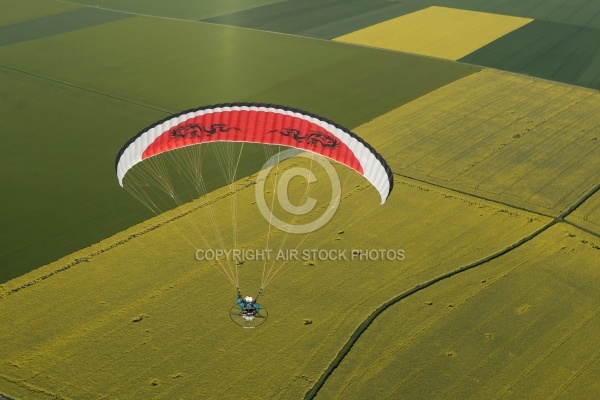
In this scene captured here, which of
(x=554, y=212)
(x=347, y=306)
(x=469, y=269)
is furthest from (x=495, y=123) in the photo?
(x=347, y=306)

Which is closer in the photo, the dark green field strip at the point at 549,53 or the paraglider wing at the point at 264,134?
the paraglider wing at the point at 264,134

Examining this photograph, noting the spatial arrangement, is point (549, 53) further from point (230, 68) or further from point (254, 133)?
point (254, 133)

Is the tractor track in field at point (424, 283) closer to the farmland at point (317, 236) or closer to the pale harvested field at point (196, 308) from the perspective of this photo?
the farmland at point (317, 236)

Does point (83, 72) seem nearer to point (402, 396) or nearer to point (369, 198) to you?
point (369, 198)

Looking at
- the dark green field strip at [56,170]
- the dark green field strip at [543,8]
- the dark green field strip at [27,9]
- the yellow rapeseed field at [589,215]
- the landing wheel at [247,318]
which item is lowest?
the yellow rapeseed field at [589,215]

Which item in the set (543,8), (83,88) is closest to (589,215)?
(83,88)

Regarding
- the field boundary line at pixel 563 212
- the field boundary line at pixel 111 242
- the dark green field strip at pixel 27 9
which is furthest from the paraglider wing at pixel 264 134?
the dark green field strip at pixel 27 9

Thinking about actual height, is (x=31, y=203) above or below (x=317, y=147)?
below

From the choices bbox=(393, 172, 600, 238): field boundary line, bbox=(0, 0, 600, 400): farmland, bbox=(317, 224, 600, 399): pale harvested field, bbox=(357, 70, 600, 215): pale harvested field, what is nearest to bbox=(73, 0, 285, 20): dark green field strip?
bbox=(0, 0, 600, 400): farmland
